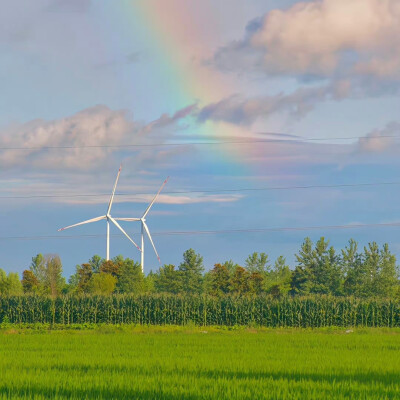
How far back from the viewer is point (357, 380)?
21.3m

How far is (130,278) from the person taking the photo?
105312 millimetres

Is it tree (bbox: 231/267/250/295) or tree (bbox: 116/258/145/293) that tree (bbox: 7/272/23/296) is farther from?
tree (bbox: 231/267/250/295)

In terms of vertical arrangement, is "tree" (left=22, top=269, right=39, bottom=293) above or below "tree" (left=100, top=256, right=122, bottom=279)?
below

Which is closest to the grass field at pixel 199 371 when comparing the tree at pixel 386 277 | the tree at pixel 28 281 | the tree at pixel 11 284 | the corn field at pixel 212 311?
the corn field at pixel 212 311

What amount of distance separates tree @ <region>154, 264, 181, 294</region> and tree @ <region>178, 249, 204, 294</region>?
2.66 ft

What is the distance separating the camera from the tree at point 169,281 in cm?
10281

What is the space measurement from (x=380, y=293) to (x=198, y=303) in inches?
1625

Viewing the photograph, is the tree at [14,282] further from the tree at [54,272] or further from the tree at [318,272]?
the tree at [318,272]

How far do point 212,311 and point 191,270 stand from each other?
4052 cm

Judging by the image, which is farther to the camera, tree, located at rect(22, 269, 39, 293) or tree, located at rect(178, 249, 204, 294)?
tree, located at rect(22, 269, 39, 293)

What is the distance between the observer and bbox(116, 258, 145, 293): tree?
103 m

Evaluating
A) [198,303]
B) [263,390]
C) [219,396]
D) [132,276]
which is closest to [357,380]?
[263,390]

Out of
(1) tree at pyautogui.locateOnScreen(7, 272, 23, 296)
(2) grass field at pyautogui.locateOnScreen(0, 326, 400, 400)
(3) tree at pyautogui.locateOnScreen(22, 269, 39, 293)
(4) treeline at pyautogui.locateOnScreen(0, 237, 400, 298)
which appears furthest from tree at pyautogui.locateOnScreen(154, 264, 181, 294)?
(2) grass field at pyautogui.locateOnScreen(0, 326, 400, 400)

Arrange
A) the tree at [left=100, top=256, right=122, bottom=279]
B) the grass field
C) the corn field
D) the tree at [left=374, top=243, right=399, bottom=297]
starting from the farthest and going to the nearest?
the tree at [left=100, top=256, right=122, bottom=279]
the tree at [left=374, top=243, right=399, bottom=297]
the corn field
the grass field
